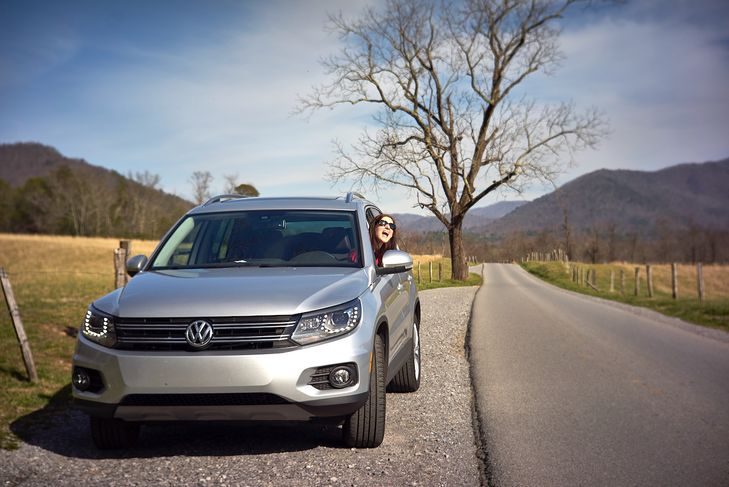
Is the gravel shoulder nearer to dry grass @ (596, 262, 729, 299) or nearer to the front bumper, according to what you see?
the front bumper

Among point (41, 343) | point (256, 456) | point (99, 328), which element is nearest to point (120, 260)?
point (41, 343)

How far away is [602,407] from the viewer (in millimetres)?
6598

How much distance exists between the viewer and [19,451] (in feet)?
16.4

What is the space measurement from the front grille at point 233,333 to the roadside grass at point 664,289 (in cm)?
1428

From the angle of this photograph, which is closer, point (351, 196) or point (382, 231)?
point (351, 196)

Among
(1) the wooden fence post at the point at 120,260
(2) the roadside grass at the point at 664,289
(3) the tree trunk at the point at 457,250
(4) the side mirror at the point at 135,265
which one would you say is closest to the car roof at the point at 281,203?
(4) the side mirror at the point at 135,265

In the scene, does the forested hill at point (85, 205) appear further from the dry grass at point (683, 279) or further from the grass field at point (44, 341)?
the grass field at point (44, 341)

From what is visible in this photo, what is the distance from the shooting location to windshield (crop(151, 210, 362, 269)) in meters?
5.36

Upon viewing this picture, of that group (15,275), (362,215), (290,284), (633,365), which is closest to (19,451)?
Answer: (290,284)

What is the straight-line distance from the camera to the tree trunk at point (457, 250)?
32194 mm

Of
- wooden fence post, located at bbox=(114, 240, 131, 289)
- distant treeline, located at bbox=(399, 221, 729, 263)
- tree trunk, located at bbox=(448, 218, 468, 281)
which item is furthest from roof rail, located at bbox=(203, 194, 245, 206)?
distant treeline, located at bbox=(399, 221, 729, 263)

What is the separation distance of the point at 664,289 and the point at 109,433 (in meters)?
57.2

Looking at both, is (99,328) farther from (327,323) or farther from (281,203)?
Answer: (281,203)

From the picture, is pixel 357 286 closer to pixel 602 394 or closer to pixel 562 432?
pixel 562 432
